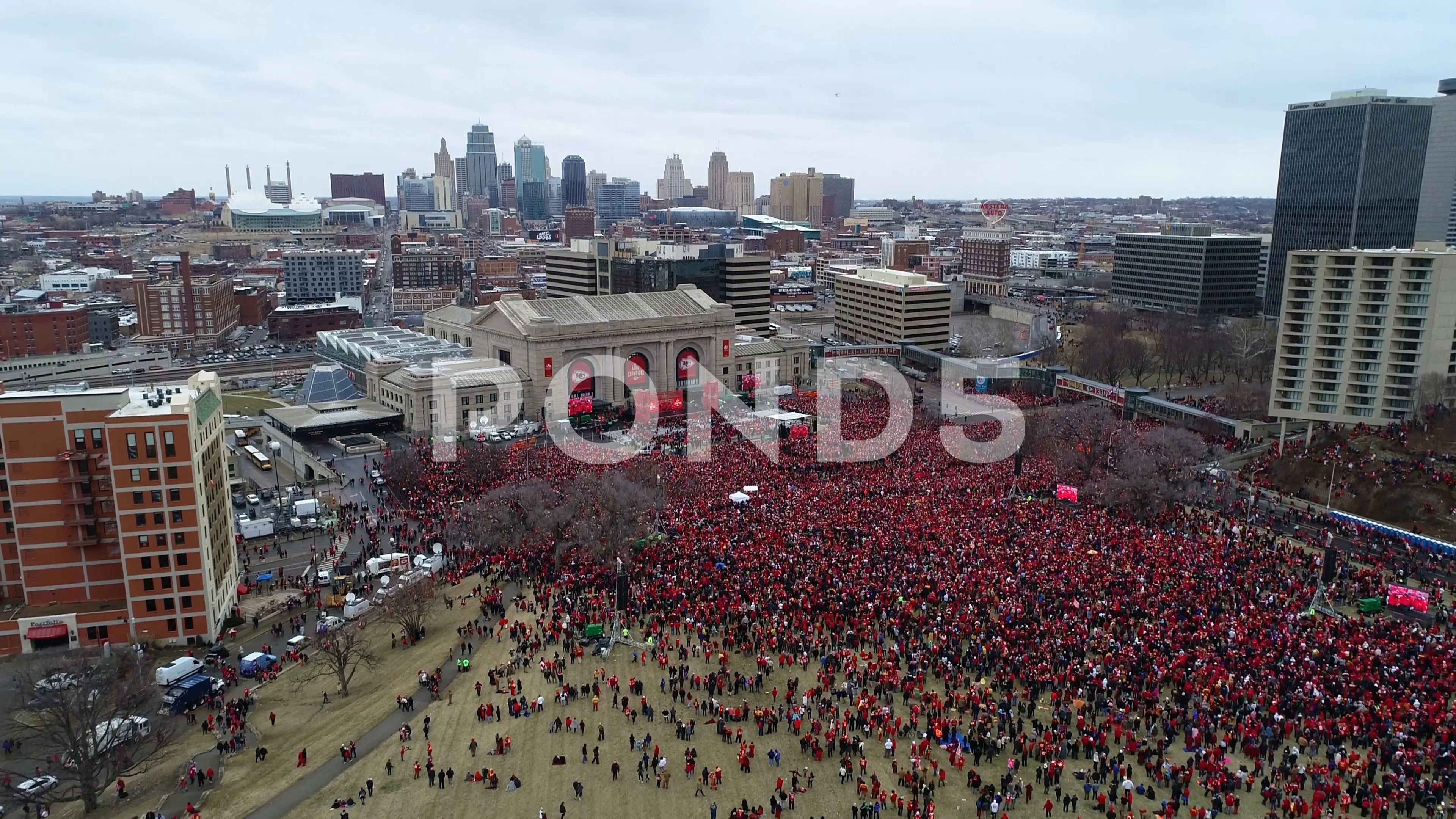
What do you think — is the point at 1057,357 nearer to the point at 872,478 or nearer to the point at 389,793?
the point at 872,478

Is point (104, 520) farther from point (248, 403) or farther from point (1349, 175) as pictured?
point (1349, 175)

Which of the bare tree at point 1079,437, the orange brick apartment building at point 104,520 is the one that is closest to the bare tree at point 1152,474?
the bare tree at point 1079,437

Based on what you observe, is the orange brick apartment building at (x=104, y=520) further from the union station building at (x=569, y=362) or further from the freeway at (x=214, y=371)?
the freeway at (x=214, y=371)

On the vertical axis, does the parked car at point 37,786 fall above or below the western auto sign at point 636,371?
below

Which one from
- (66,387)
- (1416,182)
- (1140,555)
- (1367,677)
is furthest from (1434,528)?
(1416,182)

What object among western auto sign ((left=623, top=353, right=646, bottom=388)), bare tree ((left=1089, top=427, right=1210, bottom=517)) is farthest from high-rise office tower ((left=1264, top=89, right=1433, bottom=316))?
western auto sign ((left=623, top=353, right=646, bottom=388))

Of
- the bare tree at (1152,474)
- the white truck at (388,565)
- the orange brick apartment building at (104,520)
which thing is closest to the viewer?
the orange brick apartment building at (104,520)
